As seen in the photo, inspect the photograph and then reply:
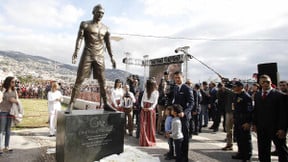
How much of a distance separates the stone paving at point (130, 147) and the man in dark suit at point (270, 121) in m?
1.05

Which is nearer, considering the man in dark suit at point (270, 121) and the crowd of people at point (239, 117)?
the man in dark suit at point (270, 121)

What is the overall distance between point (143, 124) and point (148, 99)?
698mm

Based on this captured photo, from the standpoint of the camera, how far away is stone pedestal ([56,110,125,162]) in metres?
3.90

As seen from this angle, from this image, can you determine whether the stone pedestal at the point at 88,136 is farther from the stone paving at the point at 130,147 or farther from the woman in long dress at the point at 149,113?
the woman in long dress at the point at 149,113

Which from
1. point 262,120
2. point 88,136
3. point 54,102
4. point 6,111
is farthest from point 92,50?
point 262,120

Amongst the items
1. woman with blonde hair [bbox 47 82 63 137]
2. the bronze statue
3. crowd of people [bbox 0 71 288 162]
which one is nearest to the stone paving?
crowd of people [bbox 0 71 288 162]

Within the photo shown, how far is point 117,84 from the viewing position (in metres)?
7.02

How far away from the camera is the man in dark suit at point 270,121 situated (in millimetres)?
3977

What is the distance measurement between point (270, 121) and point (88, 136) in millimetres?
3401

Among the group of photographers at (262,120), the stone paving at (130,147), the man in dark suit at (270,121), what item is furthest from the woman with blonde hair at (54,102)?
the man in dark suit at (270,121)

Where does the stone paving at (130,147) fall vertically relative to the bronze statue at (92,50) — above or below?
below

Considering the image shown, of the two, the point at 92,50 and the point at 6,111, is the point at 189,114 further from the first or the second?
the point at 6,111

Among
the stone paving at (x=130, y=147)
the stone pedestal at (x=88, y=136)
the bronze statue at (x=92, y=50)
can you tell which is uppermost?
the bronze statue at (x=92, y=50)

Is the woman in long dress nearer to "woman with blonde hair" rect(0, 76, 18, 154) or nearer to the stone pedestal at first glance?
the stone pedestal
